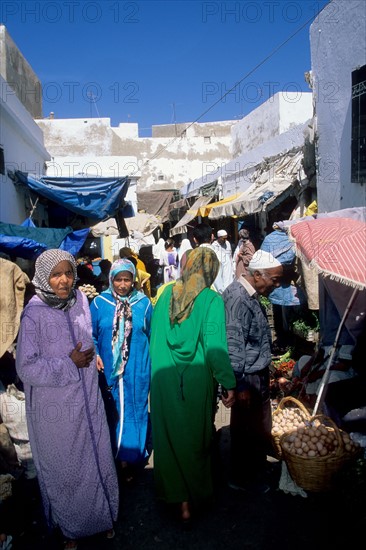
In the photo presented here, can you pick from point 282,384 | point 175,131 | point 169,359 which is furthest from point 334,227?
point 175,131

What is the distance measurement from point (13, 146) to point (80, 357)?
702 centimetres

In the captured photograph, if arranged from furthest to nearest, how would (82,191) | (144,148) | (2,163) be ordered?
1. (144,148)
2. (82,191)
3. (2,163)

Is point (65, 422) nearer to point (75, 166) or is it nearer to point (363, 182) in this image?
point (363, 182)

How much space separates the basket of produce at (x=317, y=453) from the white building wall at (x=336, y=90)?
3012mm

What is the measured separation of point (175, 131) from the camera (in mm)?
33719

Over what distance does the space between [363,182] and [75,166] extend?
1307cm

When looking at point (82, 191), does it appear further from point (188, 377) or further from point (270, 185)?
point (188, 377)

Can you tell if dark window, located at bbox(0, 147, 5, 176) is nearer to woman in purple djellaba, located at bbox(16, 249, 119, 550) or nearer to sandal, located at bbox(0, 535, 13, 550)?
woman in purple djellaba, located at bbox(16, 249, 119, 550)

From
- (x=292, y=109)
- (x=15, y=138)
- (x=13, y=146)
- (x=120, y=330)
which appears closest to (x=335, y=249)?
(x=120, y=330)

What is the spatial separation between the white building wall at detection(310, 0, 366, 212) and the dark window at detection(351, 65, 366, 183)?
0.09 meters

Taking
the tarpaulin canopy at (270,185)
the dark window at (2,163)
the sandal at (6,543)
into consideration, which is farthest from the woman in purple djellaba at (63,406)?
the dark window at (2,163)

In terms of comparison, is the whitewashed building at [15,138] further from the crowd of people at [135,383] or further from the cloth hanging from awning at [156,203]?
the cloth hanging from awning at [156,203]

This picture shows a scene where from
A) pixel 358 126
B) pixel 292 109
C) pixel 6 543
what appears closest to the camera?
pixel 6 543

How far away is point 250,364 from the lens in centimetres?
338
